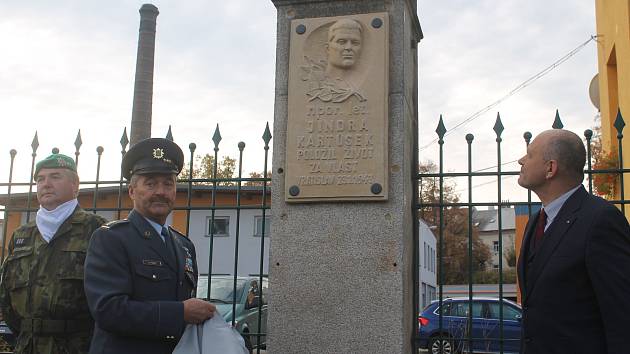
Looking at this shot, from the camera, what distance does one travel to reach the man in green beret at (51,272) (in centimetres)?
364

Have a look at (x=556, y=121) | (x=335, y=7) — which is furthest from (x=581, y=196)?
(x=335, y=7)

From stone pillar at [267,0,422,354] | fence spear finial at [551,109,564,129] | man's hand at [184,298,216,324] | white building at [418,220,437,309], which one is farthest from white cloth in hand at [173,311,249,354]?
white building at [418,220,437,309]

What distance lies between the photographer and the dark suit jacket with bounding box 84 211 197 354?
275cm

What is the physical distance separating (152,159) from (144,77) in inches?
697

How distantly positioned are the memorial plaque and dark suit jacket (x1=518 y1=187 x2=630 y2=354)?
1339 millimetres

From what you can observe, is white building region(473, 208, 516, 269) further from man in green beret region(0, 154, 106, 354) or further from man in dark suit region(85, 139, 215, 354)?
man in dark suit region(85, 139, 215, 354)

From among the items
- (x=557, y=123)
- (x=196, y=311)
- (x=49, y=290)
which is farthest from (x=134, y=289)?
(x=557, y=123)

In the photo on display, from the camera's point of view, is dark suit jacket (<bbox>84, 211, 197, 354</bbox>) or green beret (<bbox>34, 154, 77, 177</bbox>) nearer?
dark suit jacket (<bbox>84, 211, 197, 354</bbox>)

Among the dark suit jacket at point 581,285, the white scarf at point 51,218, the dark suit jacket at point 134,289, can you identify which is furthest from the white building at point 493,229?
the dark suit jacket at point 134,289

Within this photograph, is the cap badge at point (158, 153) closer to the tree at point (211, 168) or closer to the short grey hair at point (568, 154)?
the short grey hair at point (568, 154)

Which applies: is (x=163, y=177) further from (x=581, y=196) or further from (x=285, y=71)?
(x=581, y=196)

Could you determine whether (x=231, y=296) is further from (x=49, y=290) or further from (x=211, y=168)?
(x=211, y=168)

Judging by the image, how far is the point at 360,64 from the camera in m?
4.29

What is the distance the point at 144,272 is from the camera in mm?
2939
